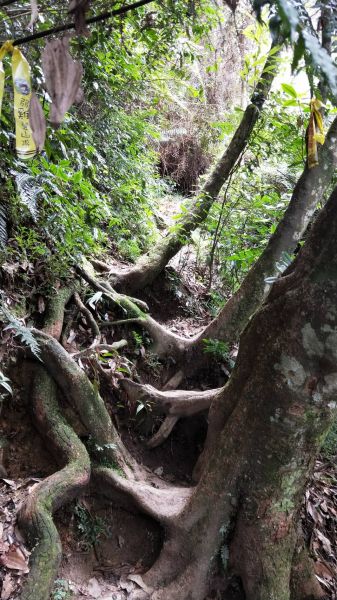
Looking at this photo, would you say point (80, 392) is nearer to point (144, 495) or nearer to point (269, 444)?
point (144, 495)

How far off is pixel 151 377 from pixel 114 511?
4.77 feet

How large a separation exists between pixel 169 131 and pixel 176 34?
5728 mm

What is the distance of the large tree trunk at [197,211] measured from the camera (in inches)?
199

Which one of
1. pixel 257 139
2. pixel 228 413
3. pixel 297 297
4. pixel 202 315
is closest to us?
pixel 297 297

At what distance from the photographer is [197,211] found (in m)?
5.79

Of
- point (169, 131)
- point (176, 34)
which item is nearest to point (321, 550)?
point (176, 34)

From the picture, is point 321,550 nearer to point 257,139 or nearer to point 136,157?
point 257,139

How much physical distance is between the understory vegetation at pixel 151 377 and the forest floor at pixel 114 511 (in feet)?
0.04

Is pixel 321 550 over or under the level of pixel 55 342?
under

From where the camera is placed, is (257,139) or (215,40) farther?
(215,40)

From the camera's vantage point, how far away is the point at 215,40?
10.5m

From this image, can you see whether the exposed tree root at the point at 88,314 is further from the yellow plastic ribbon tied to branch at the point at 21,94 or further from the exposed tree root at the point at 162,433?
the yellow plastic ribbon tied to branch at the point at 21,94

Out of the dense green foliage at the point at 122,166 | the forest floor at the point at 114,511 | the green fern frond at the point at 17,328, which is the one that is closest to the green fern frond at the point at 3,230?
the dense green foliage at the point at 122,166

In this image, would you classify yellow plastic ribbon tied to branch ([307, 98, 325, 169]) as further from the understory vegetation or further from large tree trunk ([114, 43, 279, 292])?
large tree trunk ([114, 43, 279, 292])
